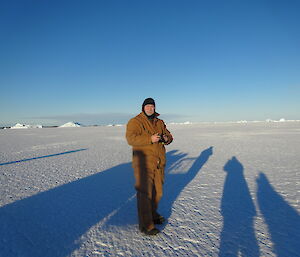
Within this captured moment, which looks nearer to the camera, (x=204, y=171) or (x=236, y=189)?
(x=236, y=189)

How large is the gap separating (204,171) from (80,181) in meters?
3.73

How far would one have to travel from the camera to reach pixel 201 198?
13.7 feet

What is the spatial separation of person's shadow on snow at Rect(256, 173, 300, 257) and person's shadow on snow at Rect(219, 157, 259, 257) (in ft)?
0.73

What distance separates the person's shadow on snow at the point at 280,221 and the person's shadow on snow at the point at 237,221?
Result: 0.73ft

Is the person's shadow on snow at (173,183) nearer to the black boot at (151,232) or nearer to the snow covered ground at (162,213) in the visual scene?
the snow covered ground at (162,213)

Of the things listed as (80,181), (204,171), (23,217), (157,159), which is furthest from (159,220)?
(204,171)

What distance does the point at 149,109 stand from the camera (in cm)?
277

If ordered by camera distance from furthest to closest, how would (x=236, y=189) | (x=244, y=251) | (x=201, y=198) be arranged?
(x=236, y=189) → (x=201, y=198) → (x=244, y=251)

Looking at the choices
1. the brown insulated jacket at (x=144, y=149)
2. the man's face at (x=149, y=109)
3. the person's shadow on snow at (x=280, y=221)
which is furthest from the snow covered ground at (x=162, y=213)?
the man's face at (x=149, y=109)

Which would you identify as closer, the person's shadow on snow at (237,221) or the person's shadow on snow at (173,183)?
the person's shadow on snow at (237,221)

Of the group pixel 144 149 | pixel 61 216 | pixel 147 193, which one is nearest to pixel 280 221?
pixel 147 193

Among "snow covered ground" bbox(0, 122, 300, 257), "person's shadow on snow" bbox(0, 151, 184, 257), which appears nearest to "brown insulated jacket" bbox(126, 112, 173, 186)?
"snow covered ground" bbox(0, 122, 300, 257)

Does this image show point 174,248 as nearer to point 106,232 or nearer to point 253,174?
point 106,232

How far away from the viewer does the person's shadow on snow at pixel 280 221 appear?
2.53 metres
